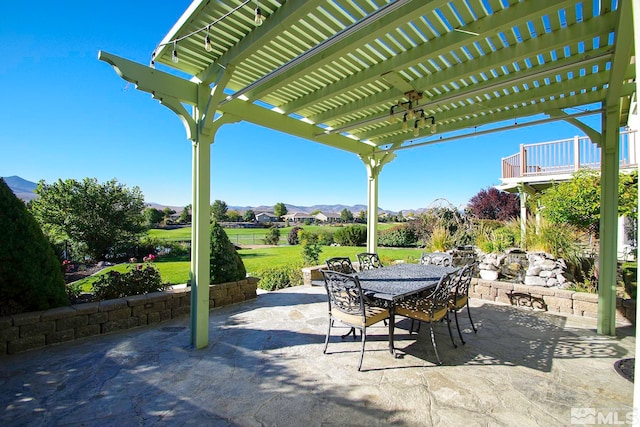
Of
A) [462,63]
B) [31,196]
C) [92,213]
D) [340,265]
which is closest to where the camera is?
[462,63]

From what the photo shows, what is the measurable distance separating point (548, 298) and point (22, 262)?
266 inches

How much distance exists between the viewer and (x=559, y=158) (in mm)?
9047

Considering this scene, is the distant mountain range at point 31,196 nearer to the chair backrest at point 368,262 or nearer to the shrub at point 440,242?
the shrub at point 440,242

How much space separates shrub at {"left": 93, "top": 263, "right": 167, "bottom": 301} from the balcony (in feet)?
32.5

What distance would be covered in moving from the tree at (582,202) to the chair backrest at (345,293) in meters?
4.59

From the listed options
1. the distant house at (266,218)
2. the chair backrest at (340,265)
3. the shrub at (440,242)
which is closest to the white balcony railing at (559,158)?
the shrub at (440,242)

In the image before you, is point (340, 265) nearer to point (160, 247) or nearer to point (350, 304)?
point (350, 304)

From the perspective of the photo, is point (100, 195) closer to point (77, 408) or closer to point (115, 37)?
point (115, 37)

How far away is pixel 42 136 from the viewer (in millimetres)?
15656

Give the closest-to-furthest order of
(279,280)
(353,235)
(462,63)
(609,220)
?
(462,63) → (609,220) → (279,280) → (353,235)

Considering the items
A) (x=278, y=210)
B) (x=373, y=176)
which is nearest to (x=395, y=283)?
(x=373, y=176)

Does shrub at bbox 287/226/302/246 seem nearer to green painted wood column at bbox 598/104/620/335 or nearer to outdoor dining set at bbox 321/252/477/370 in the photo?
outdoor dining set at bbox 321/252/477/370

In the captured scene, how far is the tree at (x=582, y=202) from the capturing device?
187 inches

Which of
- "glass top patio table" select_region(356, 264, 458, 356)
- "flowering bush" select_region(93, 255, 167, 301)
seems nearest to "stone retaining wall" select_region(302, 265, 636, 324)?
"glass top patio table" select_region(356, 264, 458, 356)
